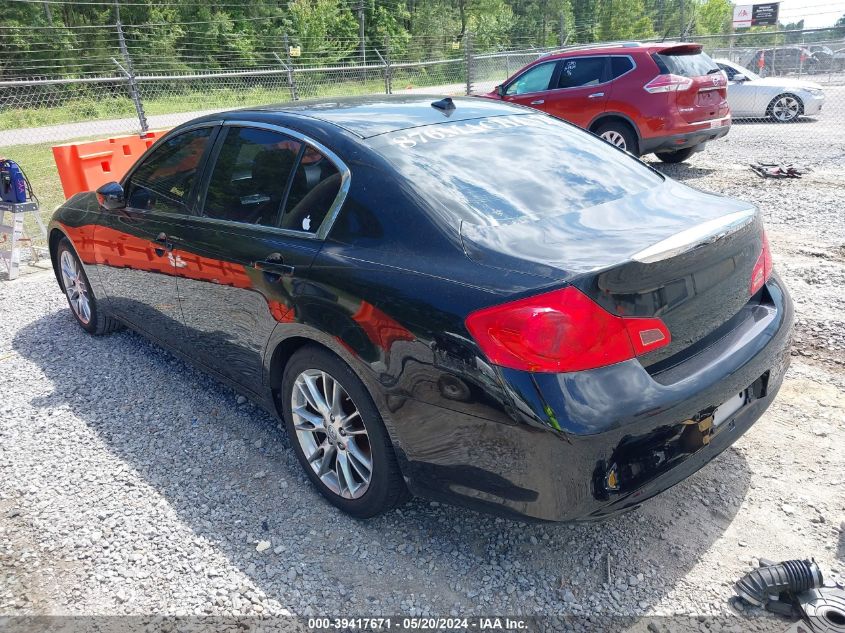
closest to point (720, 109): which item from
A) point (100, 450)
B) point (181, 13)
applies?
point (100, 450)

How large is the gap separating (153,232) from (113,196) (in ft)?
1.81

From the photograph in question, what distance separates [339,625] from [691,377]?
151 cm

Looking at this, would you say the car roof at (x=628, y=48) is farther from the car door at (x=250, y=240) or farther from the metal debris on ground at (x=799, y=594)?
the metal debris on ground at (x=799, y=594)

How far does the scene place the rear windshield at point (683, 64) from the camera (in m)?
9.04

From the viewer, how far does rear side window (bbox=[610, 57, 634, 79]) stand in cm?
930

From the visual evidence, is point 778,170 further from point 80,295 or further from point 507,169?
point 80,295

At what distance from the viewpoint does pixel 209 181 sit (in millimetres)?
3463

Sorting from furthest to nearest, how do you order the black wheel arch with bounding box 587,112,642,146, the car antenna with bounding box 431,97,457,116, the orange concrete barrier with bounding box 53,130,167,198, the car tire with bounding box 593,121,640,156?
the car tire with bounding box 593,121,640,156
the black wheel arch with bounding box 587,112,642,146
the orange concrete barrier with bounding box 53,130,167,198
the car antenna with bounding box 431,97,457,116

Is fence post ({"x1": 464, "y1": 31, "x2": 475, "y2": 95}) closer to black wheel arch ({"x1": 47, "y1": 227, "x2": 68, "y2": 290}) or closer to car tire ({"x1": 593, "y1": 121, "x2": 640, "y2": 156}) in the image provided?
car tire ({"x1": 593, "y1": 121, "x2": 640, "y2": 156})

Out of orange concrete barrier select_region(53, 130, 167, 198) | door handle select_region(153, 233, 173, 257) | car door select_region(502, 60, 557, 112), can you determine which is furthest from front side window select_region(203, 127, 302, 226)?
car door select_region(502, 60, 557, 112)

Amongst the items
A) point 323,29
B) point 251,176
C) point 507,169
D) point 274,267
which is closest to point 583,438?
point 507,169

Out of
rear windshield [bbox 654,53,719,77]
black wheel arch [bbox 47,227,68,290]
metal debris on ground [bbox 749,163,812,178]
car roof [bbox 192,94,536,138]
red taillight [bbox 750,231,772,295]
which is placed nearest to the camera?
red taillight [bbox 750,231,772,295]

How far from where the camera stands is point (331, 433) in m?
2.81

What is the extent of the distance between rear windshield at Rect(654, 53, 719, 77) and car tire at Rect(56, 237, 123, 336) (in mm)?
7767
